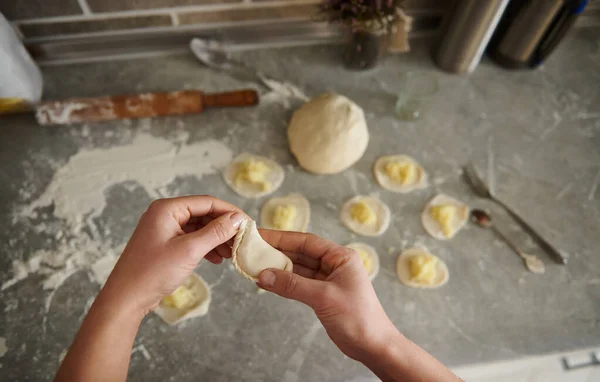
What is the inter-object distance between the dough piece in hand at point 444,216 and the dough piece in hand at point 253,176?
0.42 metres

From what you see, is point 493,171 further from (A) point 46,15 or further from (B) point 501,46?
(A) point 46,15

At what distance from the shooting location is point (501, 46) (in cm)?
129

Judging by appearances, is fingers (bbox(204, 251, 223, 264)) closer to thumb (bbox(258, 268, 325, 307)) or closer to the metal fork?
thumb (bbox(258, 268, 325, 307))

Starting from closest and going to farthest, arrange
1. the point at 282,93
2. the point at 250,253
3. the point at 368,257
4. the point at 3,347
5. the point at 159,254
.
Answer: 1. the point at 159,254
2. the point at 250,253
3. the point at 3,347
4. the point at 368,257
5. the point at 282,93

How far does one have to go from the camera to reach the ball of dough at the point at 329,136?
104cm

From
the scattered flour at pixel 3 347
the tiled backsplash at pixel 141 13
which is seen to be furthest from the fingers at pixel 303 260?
the tiled backsplash at pixel 141 13

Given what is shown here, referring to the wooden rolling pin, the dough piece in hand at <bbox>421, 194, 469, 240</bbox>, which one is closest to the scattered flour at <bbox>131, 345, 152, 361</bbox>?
the wooden rolling pin

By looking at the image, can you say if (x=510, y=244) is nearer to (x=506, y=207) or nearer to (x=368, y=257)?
(x=506, y=207)

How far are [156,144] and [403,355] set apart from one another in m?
0.86

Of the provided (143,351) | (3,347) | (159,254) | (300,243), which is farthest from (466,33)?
(3,347)

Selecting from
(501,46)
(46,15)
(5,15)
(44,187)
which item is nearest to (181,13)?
(46,15)

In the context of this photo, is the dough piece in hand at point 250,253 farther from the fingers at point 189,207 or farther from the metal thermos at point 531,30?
the metal thermos at point 531,30

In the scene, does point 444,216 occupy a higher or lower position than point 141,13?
lower

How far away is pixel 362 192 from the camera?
1099 mm
